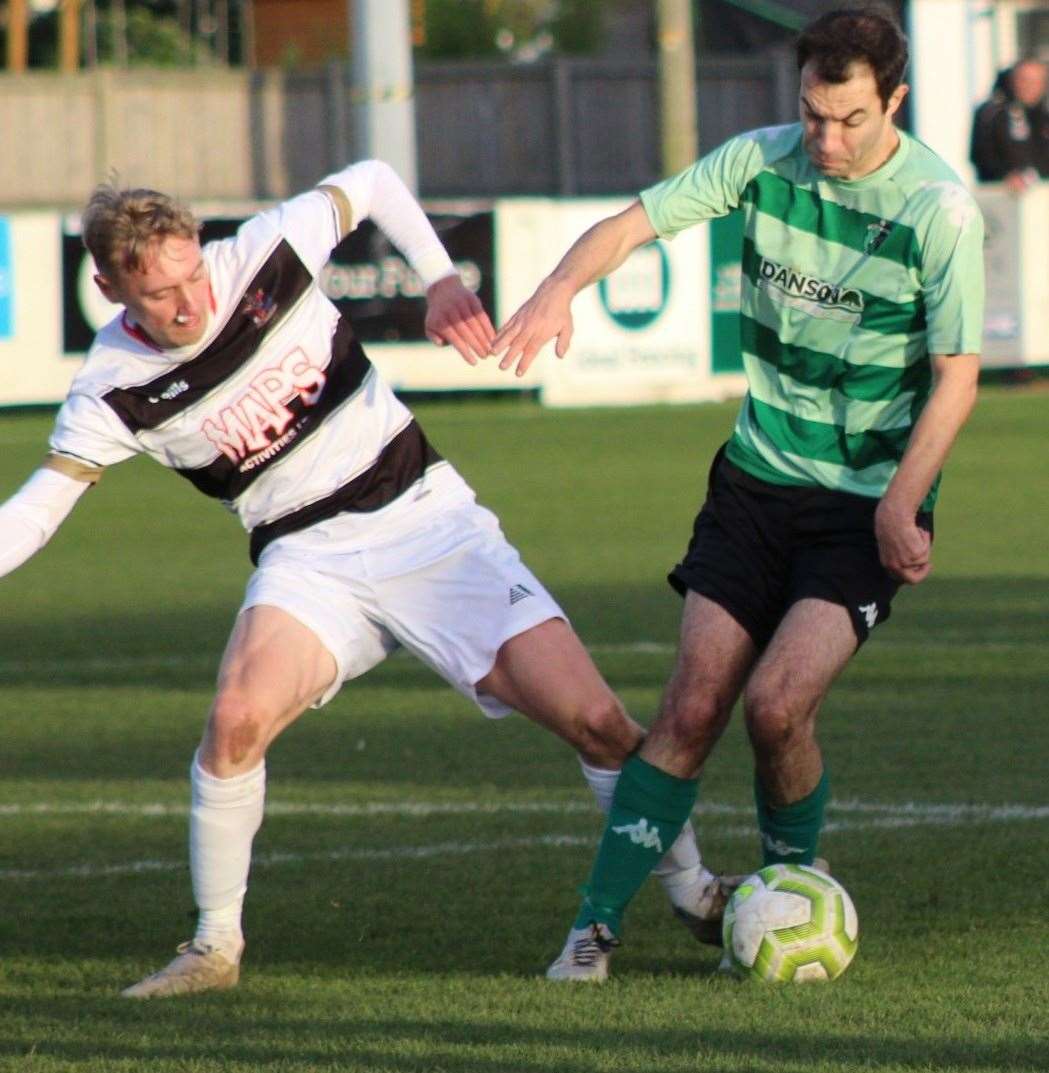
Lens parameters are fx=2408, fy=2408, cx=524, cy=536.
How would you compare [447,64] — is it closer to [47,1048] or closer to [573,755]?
[573,755]

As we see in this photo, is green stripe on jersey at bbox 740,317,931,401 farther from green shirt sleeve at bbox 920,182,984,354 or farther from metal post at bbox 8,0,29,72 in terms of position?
metal post at bbox 8,0,29,72

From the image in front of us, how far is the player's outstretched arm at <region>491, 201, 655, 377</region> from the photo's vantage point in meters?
4.96

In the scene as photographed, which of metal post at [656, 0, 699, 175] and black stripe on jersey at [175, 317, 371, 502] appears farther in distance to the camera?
metal post at [656, 0, 699, 175]

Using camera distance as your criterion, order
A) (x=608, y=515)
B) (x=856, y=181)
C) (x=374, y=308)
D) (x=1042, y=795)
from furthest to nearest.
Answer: (x=374, y=308), (x=608, y=515), (x=1042, y=795), (x=856, y=181)

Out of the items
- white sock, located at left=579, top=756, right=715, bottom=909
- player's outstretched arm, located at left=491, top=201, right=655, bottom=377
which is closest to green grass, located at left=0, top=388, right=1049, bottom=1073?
white sock, located at left=579, top=756, right=715, bottom=909

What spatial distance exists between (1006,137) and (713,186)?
50.6ft

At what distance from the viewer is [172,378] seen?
527 cm

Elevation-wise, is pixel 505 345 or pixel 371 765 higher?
pixel 505 345

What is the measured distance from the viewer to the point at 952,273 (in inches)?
192

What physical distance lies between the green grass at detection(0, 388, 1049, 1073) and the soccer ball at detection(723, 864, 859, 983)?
0.24ft

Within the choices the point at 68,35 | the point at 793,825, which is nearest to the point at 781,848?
the point at 793,825

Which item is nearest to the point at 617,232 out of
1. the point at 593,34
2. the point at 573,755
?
the point at 573,755

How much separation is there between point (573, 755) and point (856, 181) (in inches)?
118

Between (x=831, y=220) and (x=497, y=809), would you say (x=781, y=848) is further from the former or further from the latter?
(x=497, y=809)
